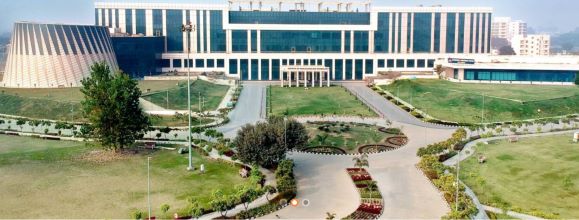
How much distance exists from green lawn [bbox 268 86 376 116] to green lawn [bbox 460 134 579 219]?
2496 cm

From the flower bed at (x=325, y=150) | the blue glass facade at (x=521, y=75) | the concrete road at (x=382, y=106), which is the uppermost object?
the blue glass facade at (x=521, y=75)

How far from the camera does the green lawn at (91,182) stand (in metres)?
35.4

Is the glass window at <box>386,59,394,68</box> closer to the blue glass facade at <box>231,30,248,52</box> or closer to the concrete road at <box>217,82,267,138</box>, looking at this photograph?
the concrete road at <box>217,82,267,138</box>

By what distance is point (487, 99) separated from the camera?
268 ft

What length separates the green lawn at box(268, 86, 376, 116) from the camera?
78.0m

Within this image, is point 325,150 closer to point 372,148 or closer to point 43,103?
point 372,148

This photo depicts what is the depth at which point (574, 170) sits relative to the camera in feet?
146

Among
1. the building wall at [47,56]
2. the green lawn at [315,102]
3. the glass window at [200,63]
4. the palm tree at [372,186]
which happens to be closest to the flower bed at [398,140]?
the green lawn at [315,102]

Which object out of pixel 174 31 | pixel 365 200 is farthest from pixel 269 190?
pixel 174 31

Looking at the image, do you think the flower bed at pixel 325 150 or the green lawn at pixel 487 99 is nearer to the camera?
the flower bed at pixel 325 150

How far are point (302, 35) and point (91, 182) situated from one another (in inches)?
3270

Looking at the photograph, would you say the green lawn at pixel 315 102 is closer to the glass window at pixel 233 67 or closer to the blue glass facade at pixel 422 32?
the glass window at pixel 233 67

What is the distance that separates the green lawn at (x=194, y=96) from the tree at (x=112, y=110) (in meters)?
26.2

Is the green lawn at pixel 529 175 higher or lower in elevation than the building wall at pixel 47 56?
lower
